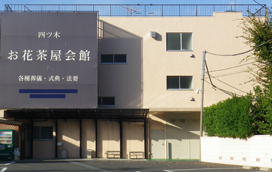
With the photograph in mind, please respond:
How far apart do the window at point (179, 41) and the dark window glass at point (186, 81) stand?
222 cm

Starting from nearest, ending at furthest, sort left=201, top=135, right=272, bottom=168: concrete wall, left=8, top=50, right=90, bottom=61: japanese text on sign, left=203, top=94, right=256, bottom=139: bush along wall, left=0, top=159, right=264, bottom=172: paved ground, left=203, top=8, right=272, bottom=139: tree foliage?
left=0, top=159, right=264, bottom=172: paved ground → left=201, top=135, right=272, bottom=168: concrete wall → left=203, top=8, right=272, bottom=139: tree foliage → left=203, top=94, right=256, bottom=139: bush along wall → left=8, top=50, right=90, bottom=61: japanese text on sign

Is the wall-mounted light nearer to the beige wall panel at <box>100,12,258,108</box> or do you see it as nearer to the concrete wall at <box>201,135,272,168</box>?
the beige wall panel at <box>100,12,258,108</box>

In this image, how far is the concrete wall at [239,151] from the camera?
2033 centimetres

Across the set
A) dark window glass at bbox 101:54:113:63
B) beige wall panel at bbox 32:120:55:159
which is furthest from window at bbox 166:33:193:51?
beige wall panel at bbox 32:120:55:159

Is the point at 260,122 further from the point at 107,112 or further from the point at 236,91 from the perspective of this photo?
the point at 107,112

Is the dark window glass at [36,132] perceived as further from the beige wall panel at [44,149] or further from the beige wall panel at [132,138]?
the beige wall panel at [132,138]

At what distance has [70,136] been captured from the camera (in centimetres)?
2795

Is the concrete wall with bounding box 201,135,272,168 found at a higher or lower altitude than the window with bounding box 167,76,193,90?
lower

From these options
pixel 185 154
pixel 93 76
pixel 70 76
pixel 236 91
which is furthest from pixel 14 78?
pixel 236 91

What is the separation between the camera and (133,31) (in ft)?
93.1

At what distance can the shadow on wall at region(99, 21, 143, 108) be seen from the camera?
27812mm

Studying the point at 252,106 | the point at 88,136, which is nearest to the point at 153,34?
the point at 88,136

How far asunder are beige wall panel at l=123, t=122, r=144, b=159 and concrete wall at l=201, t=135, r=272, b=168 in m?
5.10

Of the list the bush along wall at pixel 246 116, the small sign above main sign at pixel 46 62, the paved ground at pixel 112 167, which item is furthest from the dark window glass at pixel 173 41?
the paved ground at pixel 112 167
